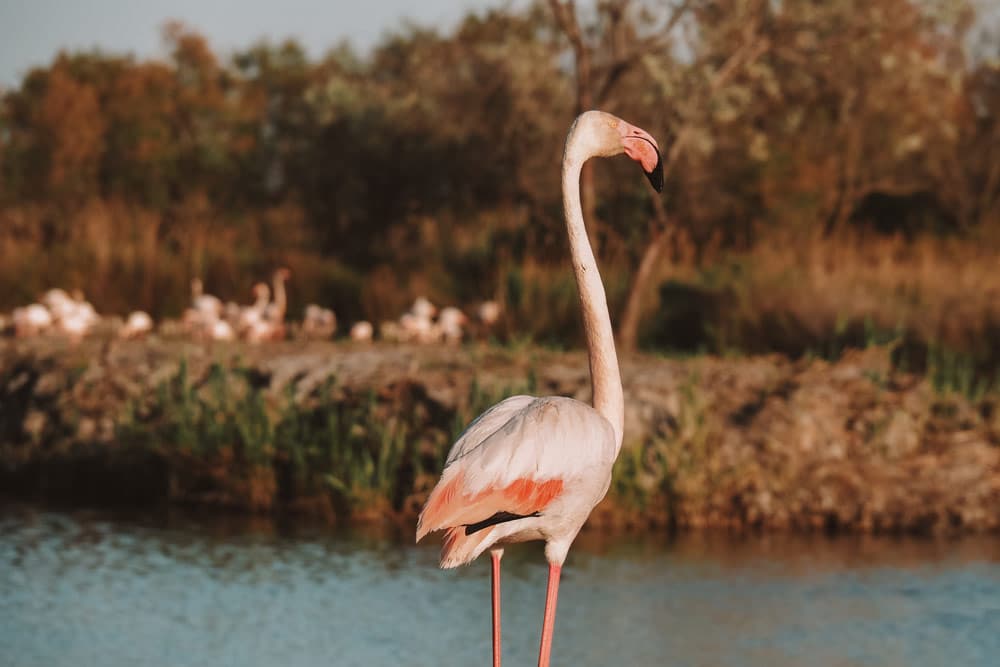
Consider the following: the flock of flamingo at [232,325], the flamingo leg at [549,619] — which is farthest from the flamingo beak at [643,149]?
the flock of flamingo at [232,325]

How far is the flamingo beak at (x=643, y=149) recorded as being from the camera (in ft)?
18.0

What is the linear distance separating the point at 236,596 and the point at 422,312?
302 inches

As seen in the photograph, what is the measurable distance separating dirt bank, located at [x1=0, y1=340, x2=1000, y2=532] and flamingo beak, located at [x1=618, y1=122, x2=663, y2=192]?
17.9 ft

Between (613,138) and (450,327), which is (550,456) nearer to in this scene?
(613,138)

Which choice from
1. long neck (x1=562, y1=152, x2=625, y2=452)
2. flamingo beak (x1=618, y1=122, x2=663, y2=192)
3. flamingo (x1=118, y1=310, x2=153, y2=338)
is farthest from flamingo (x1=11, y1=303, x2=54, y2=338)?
flamingo beak (x1=618, y1=122, x2=663, y2=192)

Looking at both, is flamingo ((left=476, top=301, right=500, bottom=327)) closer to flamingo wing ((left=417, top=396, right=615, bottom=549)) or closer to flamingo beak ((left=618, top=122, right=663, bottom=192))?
flamingo beak ((left=618, top=122, right=663, bottom=192))

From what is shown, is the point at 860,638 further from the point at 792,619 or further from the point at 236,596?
the point at 236,596

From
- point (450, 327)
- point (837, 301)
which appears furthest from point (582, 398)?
point (837, 301)

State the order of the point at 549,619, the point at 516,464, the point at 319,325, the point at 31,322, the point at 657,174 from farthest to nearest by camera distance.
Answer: the point at 319,325 < the point at 31,322 < the point at 657,174 < the point at 549,619 < the point at 516,464

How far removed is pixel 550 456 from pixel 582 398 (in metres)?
6.13

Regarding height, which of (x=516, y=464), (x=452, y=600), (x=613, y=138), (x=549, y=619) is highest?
(x=613, y=138)

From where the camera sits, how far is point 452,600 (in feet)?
29.4

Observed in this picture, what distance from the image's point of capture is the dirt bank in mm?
10992

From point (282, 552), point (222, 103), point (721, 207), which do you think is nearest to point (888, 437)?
point (282, 552)
